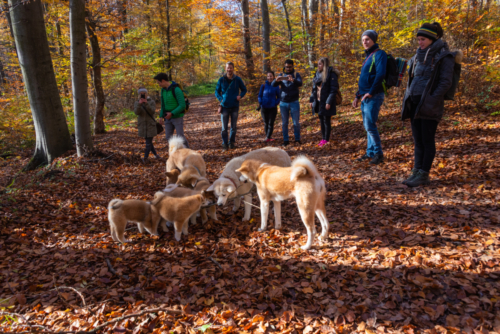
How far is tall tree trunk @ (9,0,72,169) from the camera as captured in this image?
283 inches

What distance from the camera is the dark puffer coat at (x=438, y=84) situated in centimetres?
455

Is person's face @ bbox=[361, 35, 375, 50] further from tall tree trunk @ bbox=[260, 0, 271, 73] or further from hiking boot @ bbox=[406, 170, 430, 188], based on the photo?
tall tree trunk @ bbox=[260, 0, 271, 73]

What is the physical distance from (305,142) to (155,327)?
27.2 feet

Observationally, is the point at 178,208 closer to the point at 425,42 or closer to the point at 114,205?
the point at 114,205

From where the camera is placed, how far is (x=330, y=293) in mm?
3117

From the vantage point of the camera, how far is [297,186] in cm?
378

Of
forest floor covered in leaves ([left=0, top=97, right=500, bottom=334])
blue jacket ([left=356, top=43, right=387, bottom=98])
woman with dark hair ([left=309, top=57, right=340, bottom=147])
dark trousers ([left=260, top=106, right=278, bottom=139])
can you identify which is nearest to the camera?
forest floor covered in leaves ([left=0, top=97, right=500, bottom=334])

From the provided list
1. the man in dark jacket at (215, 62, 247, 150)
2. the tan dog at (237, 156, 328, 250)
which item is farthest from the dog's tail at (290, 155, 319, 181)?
the man in dark jacket at (215, 62, 247, 150)

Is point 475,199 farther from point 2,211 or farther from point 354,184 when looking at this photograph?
point 2,211

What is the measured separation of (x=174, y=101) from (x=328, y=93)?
5107 millimetres

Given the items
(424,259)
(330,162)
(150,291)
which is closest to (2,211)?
(150,291)

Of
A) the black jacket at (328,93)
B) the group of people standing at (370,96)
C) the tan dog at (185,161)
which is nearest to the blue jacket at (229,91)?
A: the group of people standing at (370,96)

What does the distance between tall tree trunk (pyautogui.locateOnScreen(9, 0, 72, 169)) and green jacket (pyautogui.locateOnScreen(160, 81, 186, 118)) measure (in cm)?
340

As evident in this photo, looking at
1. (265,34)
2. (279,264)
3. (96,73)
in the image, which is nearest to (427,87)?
(279,264)
